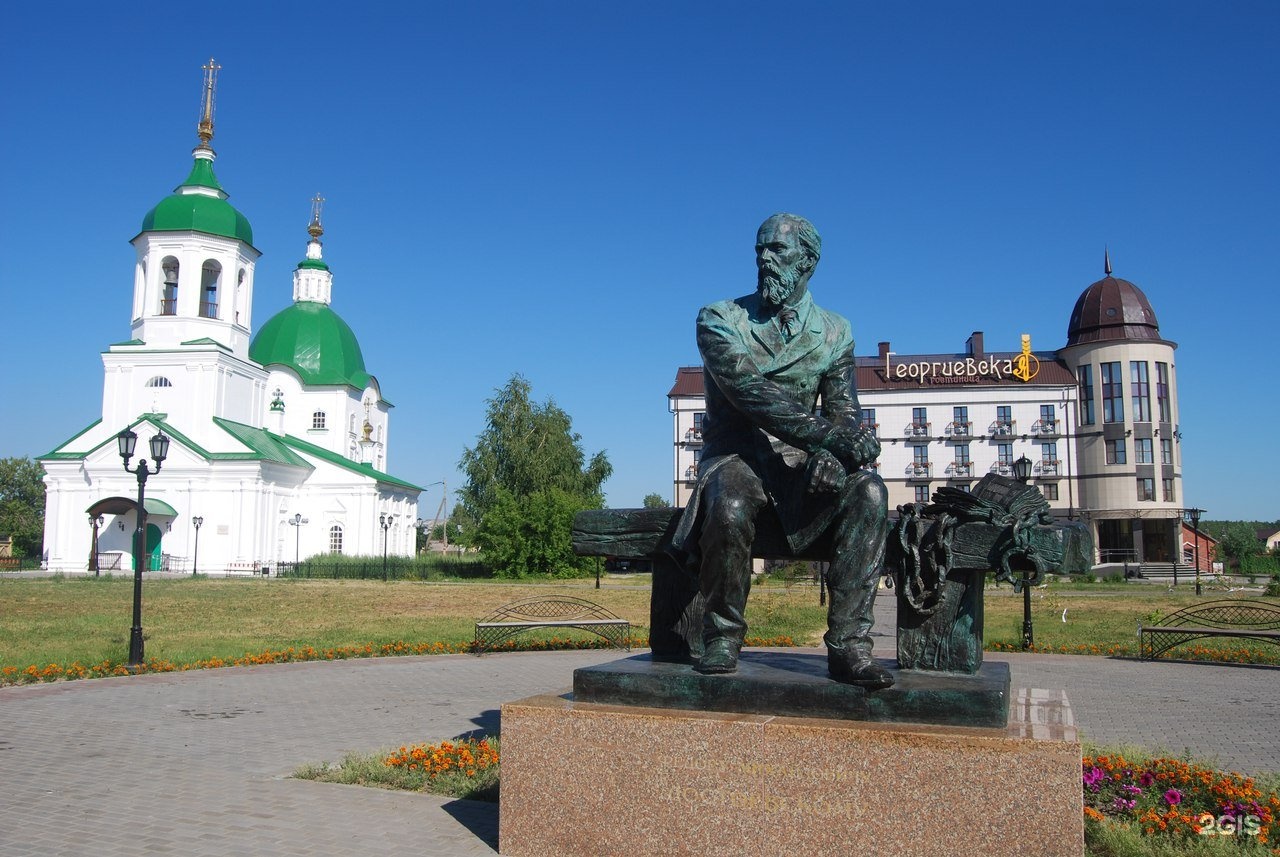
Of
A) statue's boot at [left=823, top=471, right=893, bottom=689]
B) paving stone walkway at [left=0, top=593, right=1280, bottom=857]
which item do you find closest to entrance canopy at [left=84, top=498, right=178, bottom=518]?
paving stone walkway at [left=0, top=593, right=1280, bottom=857]

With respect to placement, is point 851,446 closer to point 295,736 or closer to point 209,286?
point 295,736

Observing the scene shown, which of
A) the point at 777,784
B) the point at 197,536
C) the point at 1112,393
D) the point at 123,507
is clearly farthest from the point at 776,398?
the point at 1112,393

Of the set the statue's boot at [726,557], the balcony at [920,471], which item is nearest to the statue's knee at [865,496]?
the statue's boot at [726,557]

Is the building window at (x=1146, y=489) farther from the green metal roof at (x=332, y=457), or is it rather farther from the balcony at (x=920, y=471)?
the green metal roof at (x=332, y=457)

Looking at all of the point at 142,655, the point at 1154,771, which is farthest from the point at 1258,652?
the point at 142,655

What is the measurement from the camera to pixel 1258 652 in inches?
566

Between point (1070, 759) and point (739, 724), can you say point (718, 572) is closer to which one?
point (739, 724)

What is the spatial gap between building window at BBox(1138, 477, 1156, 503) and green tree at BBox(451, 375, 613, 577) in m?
28.7

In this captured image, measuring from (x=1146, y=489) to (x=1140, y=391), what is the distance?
5267mm

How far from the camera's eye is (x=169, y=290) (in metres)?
47.1

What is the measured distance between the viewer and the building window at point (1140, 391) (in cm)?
5184

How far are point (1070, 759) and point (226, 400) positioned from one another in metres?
49.4

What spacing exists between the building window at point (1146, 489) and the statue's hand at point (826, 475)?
2128 inches

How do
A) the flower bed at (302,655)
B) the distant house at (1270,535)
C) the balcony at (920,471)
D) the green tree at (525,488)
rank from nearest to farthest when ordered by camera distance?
the flower bed at (302,655) < the green tree at (525,488) < the balcony at (920,471) < the distant house at (1270,535)
